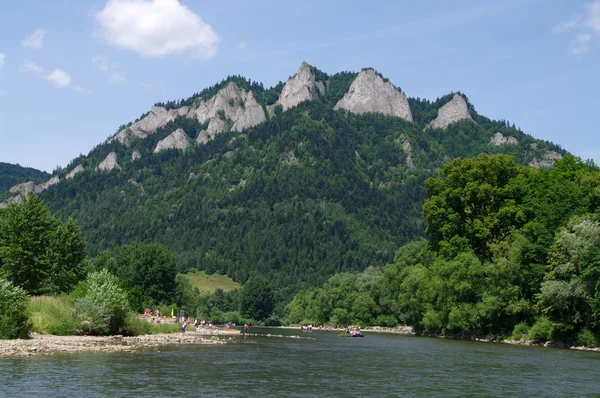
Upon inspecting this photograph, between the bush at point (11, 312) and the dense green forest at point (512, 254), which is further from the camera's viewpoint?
the dense green forest at point (512, 254)

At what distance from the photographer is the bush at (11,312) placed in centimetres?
4525

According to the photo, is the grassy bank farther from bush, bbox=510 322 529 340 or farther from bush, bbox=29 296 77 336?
bush, bbox=510 322 529 340

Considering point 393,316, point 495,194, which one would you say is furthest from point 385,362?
point 393,316

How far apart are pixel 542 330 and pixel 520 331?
5.85 m

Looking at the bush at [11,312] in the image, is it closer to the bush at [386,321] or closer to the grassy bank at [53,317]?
the grassy bank at [53,317]

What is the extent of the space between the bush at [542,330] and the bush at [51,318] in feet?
157

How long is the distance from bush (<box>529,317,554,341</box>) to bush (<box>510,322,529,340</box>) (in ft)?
8.83

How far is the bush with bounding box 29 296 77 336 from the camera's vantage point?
5375cm

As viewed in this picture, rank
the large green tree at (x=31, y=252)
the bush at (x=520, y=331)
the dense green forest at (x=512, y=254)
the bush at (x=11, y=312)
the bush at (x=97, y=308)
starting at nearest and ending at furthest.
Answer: the bush at (x=11, y=312), the bush at (x=97, y=308), the dense green forest at (x=512, y=254), the bush at (x=520, y=331), the large green tree at (x=31, y=252)

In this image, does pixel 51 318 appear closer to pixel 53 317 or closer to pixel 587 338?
pixel 53 317

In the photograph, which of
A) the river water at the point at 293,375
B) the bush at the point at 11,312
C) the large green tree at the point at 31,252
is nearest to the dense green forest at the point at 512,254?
the river water at the point at 293,375

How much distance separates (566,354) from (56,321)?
45.8 meters

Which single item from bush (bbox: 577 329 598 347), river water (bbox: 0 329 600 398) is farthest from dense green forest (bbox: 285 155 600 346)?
river water (bbox: 0 329 600 398)

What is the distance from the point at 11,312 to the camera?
45.9 meters
